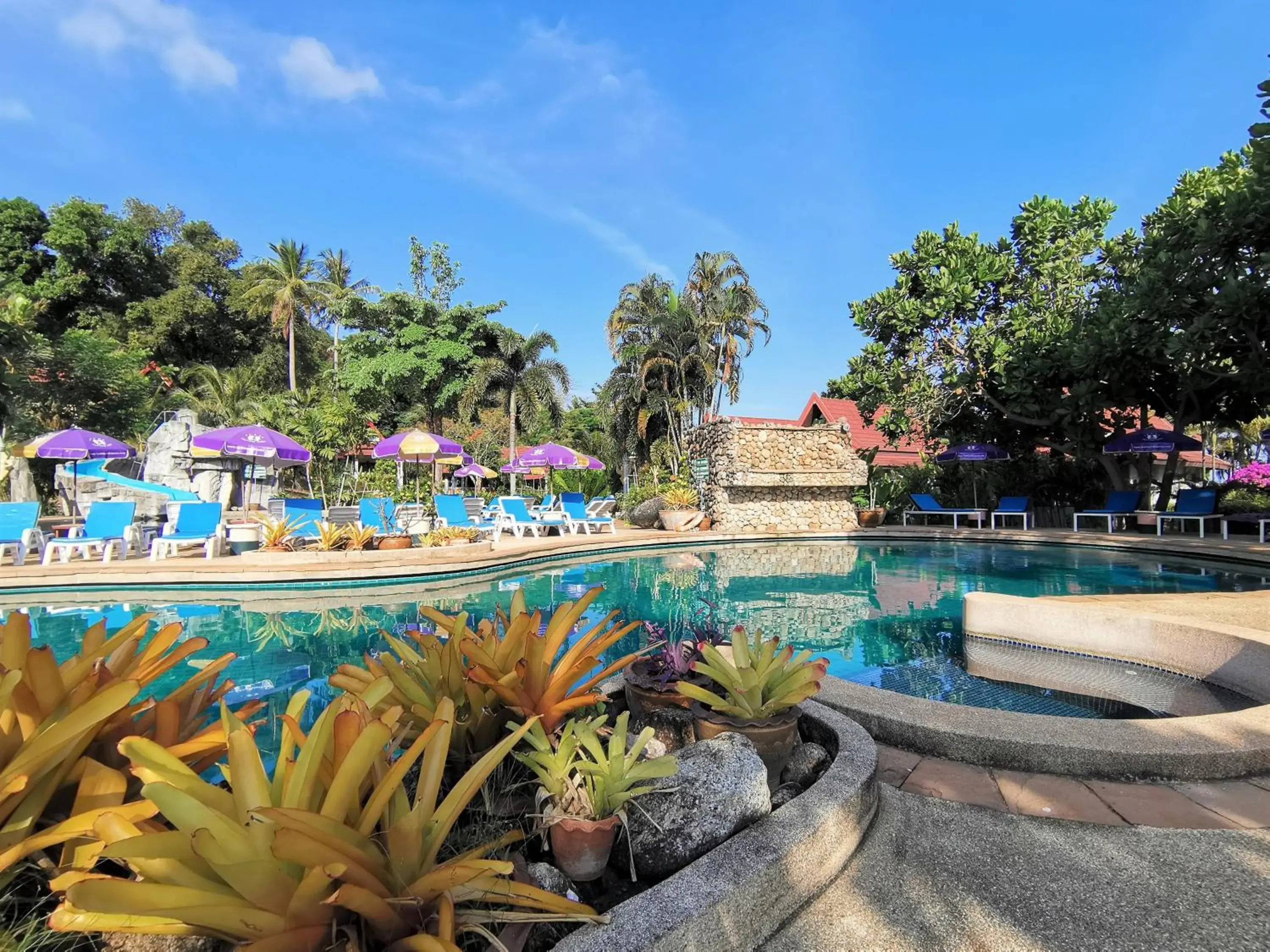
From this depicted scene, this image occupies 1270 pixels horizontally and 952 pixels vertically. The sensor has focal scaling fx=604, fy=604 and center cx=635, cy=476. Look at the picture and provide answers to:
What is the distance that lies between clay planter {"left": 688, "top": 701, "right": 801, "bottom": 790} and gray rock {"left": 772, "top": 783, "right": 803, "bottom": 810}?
0.05 meters

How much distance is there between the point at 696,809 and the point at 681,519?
599 inches

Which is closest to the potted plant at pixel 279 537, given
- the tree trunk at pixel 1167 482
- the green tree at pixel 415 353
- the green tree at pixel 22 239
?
the green tree at pixel 415 353

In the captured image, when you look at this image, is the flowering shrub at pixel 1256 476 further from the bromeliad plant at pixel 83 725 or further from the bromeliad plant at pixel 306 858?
the bromeliad plant at pixel 83 725

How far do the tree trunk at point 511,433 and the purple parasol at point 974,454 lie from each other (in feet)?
52.7

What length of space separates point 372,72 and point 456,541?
8961 millimetres

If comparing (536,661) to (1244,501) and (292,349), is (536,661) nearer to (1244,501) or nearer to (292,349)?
(1244,501)

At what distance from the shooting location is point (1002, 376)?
1542cm

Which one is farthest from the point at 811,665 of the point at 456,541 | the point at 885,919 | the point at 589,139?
the point at 589,139

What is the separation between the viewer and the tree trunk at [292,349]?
3212cm

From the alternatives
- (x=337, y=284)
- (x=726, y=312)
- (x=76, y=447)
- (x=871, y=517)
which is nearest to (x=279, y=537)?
(x=76, y=447)

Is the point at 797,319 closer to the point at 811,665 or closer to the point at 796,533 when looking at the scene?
the point at 796,533

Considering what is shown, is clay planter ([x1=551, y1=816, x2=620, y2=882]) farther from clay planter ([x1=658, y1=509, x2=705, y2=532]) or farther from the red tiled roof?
the red tiled roof

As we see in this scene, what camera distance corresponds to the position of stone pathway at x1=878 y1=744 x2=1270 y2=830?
221 cm

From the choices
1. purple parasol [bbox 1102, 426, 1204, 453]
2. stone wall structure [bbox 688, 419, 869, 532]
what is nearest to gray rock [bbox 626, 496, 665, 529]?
stone wall structure [bbox 688, 419, 869, 532]
